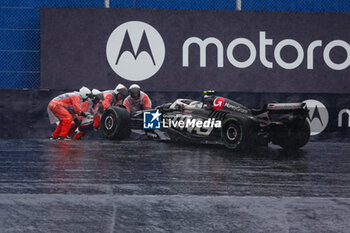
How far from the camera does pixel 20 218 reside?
154 inches

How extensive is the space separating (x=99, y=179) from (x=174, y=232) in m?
2.41

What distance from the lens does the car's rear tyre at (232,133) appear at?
879cm

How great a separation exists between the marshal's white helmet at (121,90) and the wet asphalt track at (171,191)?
3050mm

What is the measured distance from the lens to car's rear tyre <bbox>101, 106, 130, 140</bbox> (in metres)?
10.5

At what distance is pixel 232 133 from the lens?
29.5 ft

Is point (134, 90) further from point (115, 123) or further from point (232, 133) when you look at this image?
point (232, 133)

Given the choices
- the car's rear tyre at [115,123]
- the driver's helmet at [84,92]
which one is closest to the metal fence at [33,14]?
the driver's helmet at [84,92]

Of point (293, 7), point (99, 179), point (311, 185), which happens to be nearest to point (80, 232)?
point (99, 179)

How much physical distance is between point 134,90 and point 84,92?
123cm

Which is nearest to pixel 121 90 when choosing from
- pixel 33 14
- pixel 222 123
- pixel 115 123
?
pixel 115 123

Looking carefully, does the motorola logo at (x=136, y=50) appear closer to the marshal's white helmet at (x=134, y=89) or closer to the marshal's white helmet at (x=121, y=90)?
the marshal's white helmet at (x=134, y=89)

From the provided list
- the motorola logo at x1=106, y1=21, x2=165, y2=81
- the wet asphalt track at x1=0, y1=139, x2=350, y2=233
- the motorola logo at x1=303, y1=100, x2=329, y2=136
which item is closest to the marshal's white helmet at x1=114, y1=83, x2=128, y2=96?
the motorola logo at x1=106, y1=21, x2=165, y2=81

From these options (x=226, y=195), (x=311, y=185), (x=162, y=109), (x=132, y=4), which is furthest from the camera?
(x=132, y=4)

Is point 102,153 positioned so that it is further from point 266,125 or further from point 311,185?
point 311,185
